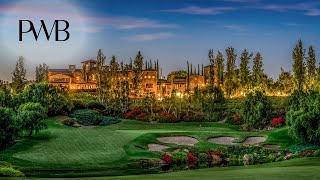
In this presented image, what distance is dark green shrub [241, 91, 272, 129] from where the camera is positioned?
92375mm

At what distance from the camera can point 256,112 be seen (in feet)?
304

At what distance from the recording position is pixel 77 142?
67.8 metres

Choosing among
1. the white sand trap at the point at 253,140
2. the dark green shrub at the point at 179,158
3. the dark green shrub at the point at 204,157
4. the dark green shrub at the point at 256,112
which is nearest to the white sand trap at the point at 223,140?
the white sand trap at the point at 253,140

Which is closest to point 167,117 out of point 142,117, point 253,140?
point 142,117

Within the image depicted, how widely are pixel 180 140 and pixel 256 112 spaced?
22724mm

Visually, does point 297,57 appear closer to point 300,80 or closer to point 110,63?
point 300,80

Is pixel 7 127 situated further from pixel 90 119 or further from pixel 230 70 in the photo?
pixel 230 70

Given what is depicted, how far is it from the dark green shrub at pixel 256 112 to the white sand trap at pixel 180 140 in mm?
20114

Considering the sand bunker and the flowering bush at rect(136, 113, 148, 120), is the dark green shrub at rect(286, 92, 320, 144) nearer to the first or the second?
the sand bunker

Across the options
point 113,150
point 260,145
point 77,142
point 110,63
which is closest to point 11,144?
point 77,142

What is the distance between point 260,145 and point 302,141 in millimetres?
7199

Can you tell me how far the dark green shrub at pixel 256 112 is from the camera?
92375 mm

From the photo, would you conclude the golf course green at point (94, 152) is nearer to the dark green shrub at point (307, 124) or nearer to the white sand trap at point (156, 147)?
the white sand trap at point (156, 147)

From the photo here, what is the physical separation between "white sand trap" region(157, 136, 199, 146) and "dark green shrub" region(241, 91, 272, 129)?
792 inches
